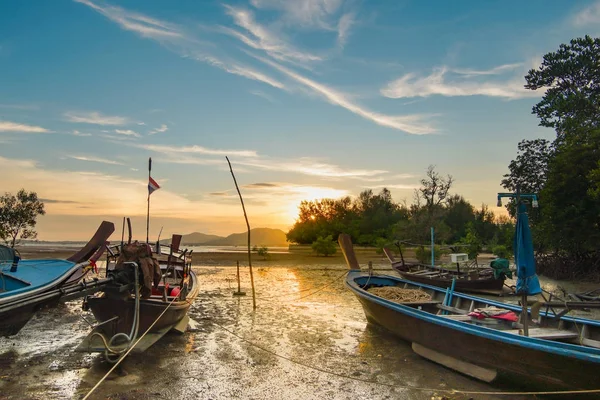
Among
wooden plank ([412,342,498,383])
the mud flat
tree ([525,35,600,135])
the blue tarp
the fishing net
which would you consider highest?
tree ([525,35,600,135])

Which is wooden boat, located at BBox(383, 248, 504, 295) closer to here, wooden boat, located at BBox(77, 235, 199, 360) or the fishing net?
the fishing net

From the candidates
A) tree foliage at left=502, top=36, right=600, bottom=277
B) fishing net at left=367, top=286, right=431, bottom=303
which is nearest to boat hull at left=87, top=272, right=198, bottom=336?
fishing net at left=367, top=286, right=431, bottom=303

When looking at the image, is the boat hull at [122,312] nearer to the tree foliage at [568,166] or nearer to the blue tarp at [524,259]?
the blue tarp at [524,259]

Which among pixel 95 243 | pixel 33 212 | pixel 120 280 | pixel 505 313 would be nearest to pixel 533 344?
pixel 505 313

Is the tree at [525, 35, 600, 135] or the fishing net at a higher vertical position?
the tree at [525, 35, 600, 135]

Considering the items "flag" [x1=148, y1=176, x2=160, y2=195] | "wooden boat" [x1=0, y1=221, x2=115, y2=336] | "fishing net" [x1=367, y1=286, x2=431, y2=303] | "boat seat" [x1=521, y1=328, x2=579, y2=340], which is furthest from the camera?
"flag" [x1=148, y1=176, x2=160, y2=195]

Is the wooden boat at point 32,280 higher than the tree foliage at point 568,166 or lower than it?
lower

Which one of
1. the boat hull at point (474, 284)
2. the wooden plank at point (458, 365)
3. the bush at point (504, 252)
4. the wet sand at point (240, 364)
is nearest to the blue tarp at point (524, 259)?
the wooden plank at point (458, 365)

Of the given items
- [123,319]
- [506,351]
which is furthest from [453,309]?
[123,319]

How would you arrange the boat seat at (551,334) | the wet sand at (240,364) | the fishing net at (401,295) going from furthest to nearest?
the fishing net at (401,295) < the boat seat at (551,334) < the wet sand at (240,364)

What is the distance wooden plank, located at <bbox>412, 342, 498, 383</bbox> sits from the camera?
278 inches

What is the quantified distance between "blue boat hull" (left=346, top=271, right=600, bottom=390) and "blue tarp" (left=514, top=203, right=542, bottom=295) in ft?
3.13

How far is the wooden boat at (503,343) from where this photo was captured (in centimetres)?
600

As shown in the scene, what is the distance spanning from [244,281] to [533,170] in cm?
1827
